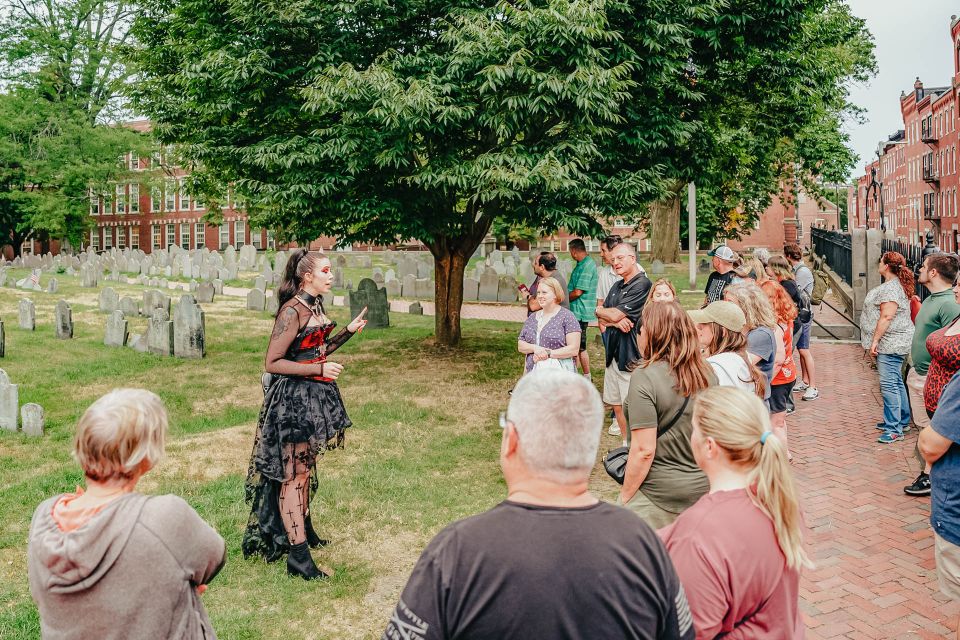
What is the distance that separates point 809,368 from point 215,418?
7.87 meters

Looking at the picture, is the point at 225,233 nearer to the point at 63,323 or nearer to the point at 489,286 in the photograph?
the point at 489,286

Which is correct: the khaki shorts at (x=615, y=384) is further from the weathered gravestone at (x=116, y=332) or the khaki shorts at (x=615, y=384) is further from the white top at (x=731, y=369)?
the weathered gravestone at (x=116, y=332)

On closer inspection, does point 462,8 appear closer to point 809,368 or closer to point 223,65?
point 223,65

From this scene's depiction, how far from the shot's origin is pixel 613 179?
400 inches

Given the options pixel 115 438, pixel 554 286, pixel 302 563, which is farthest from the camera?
pixel 554 286

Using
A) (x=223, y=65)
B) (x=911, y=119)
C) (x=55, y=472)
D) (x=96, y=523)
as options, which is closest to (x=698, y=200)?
(x=223, y=65)

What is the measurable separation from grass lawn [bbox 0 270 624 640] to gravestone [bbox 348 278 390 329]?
0.87 meters

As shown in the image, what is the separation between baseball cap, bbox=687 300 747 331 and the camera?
4383mm

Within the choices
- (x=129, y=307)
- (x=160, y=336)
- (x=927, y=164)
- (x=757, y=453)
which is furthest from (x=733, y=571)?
(x=927, y=164)

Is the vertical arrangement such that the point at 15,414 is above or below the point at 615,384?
below

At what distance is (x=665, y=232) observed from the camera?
30.2 metres

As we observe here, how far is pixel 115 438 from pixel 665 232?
1155 inches

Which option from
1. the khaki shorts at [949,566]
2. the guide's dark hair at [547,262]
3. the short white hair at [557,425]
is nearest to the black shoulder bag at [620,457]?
the khaki shorts at [949,566]

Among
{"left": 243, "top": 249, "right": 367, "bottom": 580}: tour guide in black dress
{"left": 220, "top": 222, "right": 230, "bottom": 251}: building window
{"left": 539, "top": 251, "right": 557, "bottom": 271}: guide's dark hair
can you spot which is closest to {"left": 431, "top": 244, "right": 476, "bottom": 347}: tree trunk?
{"left": 539, "top": 251, "right": 557, "bottom": 271}: guide's dark hair
